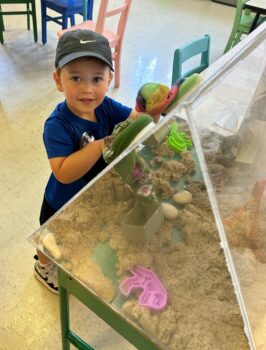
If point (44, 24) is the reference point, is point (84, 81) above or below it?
above

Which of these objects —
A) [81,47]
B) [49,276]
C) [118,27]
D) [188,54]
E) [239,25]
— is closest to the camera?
[81,47]

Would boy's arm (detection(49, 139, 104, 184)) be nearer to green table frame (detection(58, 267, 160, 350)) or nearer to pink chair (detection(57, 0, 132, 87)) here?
green table frame (detection(58, 267, 160, 350))

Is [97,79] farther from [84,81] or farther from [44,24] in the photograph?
[44,24]

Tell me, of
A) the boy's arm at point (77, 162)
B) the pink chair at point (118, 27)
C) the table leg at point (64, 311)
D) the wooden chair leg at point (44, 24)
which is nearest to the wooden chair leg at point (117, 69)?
the pink chair at point (118, 27)

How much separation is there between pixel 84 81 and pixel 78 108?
0.08m

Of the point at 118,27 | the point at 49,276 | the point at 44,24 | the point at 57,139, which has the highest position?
the point at 57,139

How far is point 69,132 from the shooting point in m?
0.99

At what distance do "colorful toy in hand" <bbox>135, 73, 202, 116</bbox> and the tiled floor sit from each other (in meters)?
0.88

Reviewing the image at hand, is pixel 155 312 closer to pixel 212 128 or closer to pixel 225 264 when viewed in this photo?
pixel 225 264

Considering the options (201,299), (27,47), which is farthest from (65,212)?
(27,47)

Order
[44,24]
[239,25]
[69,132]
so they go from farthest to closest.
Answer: [239,25]
[44,24]
[69,132]

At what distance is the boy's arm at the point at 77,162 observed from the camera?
901mm

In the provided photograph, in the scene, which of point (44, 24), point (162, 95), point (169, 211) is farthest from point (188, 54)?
point (44, 24)

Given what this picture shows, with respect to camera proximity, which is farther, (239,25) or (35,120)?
(239,25)
